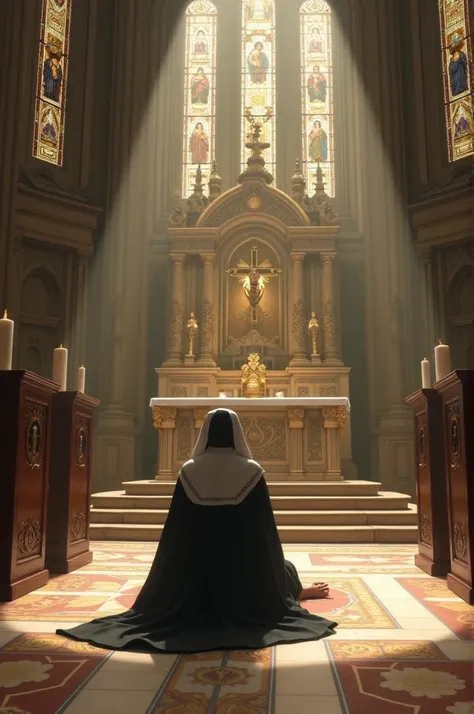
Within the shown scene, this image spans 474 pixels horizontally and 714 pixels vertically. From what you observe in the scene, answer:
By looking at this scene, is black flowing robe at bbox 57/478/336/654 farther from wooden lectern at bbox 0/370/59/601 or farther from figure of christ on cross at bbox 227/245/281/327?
figure of christ on cross at bbox 227/245/281/327

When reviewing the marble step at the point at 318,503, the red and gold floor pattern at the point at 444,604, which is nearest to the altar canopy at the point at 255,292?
the marble step at the point at 318,503

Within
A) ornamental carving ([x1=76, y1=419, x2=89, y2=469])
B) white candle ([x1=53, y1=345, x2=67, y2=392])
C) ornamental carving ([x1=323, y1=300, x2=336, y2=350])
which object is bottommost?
ornamental carving ([x1=76, y1=419, x2=89, y2=469])

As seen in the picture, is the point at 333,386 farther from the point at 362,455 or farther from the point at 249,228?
the point at 249,228

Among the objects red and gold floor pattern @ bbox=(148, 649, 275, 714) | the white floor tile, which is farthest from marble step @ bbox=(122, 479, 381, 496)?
A: the white floor tile

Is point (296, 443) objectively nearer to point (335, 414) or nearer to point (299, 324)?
point (335, 414)

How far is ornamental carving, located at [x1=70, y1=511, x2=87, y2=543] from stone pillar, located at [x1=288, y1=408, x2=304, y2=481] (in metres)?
3.77

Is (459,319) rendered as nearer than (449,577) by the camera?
No

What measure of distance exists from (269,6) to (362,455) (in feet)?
30.5

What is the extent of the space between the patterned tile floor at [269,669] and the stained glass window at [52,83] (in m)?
9.98

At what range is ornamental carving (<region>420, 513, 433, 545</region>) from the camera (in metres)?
5.79

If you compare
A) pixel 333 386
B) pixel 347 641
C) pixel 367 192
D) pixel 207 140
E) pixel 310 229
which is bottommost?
pixel 347 641

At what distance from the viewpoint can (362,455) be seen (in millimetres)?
12352

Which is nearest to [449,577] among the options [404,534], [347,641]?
[347,641]

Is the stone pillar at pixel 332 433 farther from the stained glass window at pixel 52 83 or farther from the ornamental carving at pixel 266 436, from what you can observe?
the stained glass window at pixel 52 83
